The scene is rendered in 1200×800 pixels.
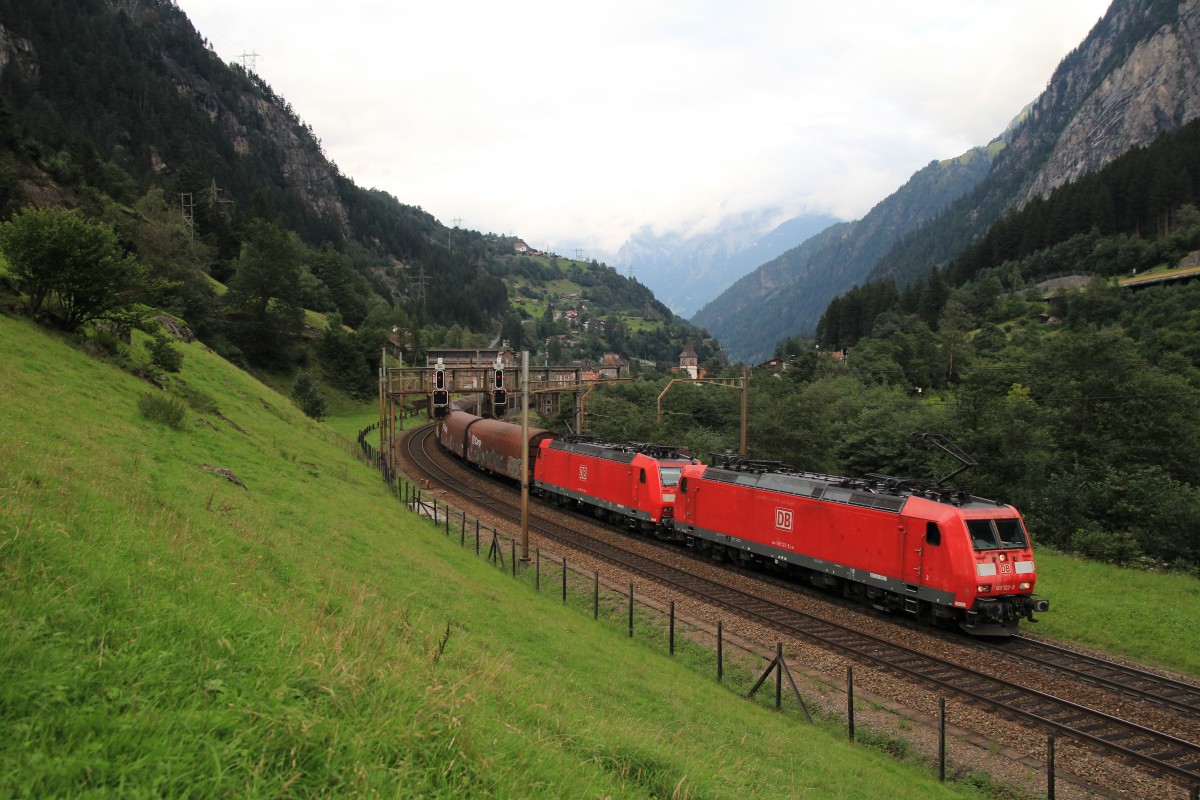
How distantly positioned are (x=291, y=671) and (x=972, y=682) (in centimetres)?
1423

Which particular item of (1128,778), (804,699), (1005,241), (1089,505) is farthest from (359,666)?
(1005,241)

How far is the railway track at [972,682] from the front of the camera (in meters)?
11.5

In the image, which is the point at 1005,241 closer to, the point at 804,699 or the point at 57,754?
the point at 804,699

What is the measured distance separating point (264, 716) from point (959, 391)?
129 ft

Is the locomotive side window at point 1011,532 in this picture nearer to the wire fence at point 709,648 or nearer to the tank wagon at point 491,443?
the wire fence at point 709,648

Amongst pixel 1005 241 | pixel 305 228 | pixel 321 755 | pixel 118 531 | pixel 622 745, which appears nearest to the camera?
pixel 321 755

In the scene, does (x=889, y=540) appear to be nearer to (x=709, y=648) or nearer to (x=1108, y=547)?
(x=709, y=648)

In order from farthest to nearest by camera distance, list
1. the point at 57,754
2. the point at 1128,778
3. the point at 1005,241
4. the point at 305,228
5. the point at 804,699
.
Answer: the point at 305,228
the point at 1005,241
the point at 804,699
the point at 1128,778
the point at 57,754

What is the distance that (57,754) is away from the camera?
12.5 ft

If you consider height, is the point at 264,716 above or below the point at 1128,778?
above

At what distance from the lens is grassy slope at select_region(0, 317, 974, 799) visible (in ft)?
13.8

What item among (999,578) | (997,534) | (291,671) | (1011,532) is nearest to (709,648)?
(999,578)

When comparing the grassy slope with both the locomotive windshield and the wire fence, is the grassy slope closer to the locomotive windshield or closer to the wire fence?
the wire fence

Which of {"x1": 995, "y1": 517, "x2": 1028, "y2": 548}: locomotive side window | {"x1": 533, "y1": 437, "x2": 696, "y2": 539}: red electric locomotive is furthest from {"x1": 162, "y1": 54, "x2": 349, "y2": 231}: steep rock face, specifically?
{"x1": 995, "y1": 517, "x2": 1028, "y2": 548}: locomotive side window
